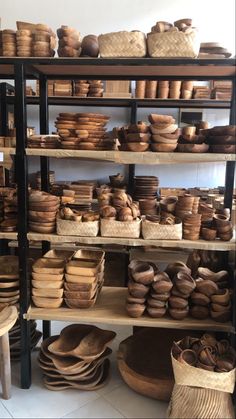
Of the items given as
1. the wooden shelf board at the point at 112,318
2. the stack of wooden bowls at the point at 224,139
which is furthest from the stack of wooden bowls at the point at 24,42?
the wooden shelf board at the point at 112,318

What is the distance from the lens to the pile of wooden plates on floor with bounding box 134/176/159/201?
3520 mm

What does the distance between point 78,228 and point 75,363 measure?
29.4 inches

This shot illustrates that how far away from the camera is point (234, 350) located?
5.55 ft

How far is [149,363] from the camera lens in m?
1.98

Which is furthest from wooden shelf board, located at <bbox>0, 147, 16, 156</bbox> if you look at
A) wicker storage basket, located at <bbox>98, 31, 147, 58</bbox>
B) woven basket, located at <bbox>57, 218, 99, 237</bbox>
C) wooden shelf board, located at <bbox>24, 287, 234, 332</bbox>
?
wooden shelf board, located at <bbox>24, 287, 234, 332</bbox>

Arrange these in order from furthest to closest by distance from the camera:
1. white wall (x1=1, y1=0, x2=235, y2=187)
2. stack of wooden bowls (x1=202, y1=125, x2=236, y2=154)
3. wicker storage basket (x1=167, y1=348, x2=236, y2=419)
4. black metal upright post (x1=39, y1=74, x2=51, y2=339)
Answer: white wall (x1=1, y1=0, x2=235, y2=187) < black metal upright post (x1=39, y1=74, x2=51, y2=339) < stack of wooden bowls (x1=202, y1=125, x2=236, y2=154) < wicker storage basket (x1=167, y1=348, x2=236, y2=419)

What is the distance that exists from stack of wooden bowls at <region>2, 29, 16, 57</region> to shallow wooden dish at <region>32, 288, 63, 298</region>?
121 cm

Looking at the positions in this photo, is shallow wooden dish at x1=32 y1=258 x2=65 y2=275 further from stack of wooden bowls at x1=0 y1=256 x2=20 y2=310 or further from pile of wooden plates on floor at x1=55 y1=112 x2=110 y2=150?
pile of wooden plates on floor at x1=55 y1=112 x2=110 y2=150

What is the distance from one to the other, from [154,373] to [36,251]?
241 centimetres

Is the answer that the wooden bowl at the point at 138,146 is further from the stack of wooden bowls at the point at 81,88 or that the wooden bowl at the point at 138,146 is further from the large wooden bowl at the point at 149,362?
the stack of wooden bowls at the point at 81,88

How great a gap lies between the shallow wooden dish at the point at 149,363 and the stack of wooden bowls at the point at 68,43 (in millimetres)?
1626

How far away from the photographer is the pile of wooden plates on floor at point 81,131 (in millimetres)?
1750

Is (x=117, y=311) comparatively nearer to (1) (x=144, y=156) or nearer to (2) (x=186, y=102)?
(1) (x=144, y=156)

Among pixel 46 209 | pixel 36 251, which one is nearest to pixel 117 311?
pixel 46 209
